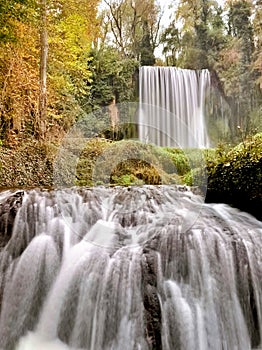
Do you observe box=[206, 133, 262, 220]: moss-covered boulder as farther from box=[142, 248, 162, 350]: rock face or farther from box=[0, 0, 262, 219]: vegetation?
box=[142, 248, 162, 350]: rock face

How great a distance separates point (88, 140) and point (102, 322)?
5.88 m

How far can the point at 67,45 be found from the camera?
32.8 feet

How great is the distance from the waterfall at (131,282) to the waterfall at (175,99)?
8.05 m

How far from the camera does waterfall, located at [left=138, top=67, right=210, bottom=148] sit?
1198cm

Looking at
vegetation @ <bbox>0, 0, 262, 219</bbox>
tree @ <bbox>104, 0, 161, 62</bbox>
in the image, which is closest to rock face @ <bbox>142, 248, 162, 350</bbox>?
vegetation @ <bbox>0, 0, 262, 219</bbox>

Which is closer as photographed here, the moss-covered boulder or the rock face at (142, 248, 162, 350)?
the rock face at (142, 248, 162, 350)

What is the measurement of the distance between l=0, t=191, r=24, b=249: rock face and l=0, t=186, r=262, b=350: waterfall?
0.01 metres

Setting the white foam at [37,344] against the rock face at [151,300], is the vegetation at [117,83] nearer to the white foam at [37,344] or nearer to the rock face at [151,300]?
the rock face at [151,300]

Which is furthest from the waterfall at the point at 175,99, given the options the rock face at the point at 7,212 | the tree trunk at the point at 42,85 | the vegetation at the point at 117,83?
the rock face at the point at 7,212

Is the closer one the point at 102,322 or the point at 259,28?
the point at 102,322

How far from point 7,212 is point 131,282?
1.82 m

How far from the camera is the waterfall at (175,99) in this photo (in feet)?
39.3

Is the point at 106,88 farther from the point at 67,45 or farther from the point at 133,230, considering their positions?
the point at 133,230

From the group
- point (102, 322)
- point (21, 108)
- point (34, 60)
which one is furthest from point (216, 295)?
point (34, 60)
